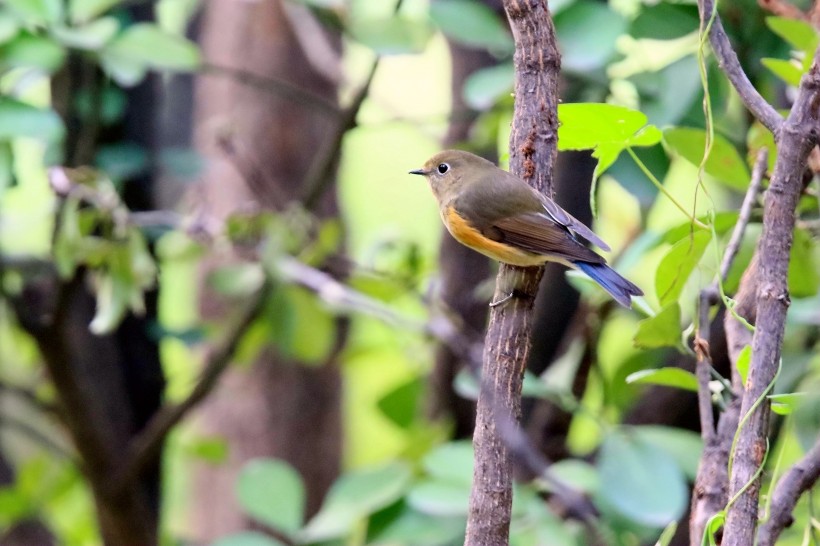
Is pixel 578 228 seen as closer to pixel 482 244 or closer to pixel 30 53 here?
pixel 482 244

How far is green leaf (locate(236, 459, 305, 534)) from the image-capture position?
2.35 metres

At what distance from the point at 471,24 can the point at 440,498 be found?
107 centimetres

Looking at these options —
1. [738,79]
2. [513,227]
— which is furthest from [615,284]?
[738,79]

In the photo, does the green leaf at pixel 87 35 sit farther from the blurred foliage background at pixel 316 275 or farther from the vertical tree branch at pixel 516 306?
the vertical tree branch at pixel 516 306

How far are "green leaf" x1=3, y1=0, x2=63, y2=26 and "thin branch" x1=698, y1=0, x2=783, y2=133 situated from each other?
142cm

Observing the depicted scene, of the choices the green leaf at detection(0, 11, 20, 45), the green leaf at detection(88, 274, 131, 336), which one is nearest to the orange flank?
the green leaf at detection(88, 274, 131, 336)

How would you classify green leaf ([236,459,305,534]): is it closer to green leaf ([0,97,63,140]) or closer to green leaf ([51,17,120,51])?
green leaf ([0,97,63,140])

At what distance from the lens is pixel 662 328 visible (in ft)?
4.52

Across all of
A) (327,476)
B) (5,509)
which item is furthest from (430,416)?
(5,509)

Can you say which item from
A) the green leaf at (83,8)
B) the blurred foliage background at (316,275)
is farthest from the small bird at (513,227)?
the green leaf at (83,8)

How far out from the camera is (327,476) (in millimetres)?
4047

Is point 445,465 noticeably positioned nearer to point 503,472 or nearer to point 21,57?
point 503,472

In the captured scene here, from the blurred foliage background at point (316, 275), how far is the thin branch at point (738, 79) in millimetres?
44

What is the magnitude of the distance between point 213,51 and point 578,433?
244cm
